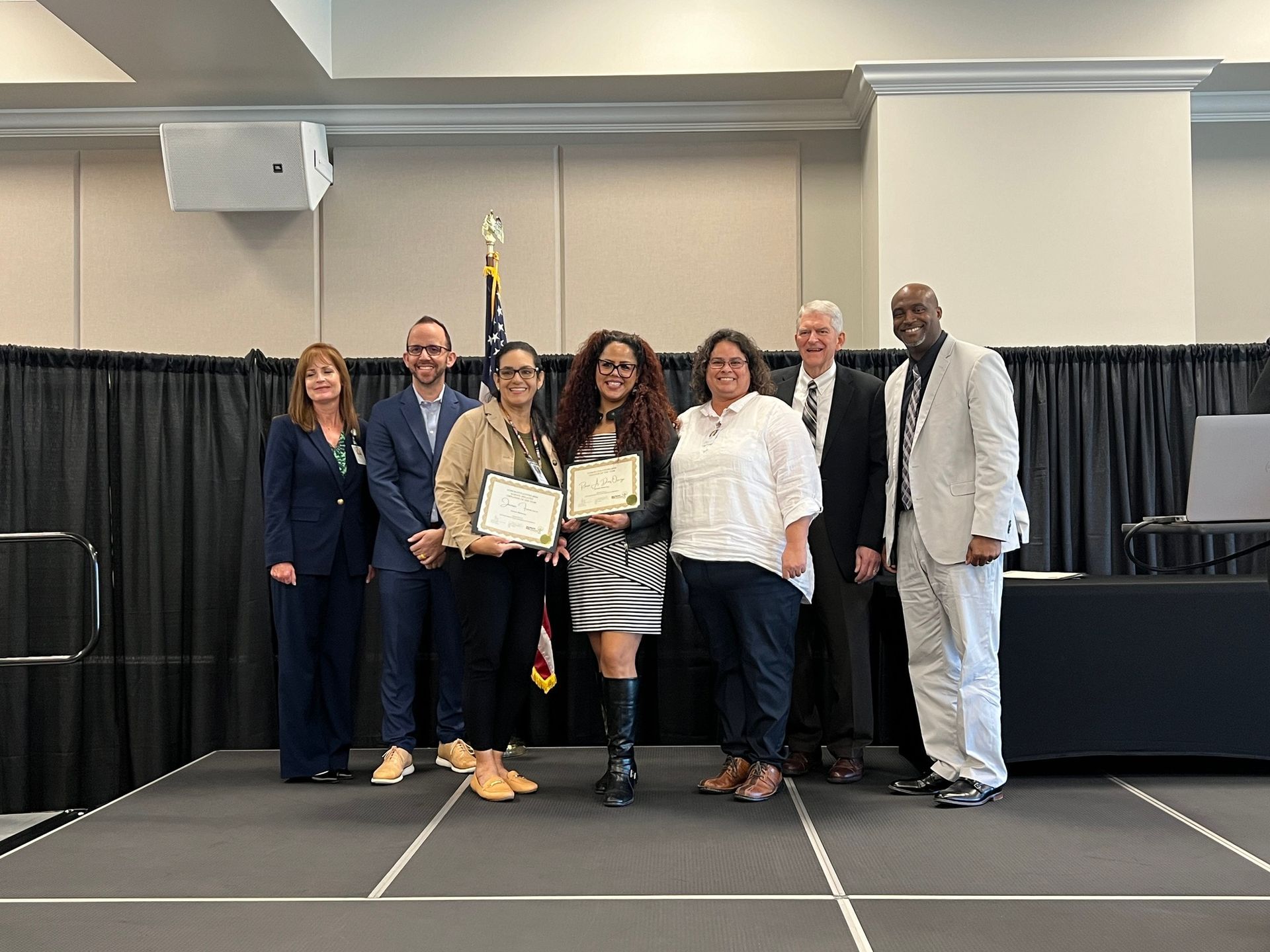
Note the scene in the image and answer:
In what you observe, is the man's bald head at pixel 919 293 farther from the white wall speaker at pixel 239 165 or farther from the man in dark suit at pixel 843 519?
the white wall speaker at pixel 239 165

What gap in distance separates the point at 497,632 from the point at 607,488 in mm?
596

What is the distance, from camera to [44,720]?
15.0 feet

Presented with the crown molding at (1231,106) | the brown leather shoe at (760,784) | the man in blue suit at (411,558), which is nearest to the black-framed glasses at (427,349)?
the man in blue suit at (411,558)

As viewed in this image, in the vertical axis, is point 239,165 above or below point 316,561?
above

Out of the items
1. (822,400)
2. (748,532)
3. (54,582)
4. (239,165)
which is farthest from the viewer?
(239,165)

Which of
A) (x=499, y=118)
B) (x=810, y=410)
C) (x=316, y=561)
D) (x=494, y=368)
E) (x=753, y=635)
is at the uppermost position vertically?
(x=499, y=118)

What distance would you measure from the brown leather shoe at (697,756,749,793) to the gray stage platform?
0.06 meters

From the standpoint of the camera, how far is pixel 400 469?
13.7 ft

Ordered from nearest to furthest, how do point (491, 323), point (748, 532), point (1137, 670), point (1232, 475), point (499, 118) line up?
point (1232, 475) → point (748, 532) → point (1137, 670) → point (491, 323) → point (499, 118)

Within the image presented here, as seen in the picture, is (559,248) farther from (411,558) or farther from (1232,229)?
(1232,229)

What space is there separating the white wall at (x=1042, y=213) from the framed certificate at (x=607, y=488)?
92.7 inches

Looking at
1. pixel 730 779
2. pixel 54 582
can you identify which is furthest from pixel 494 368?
pixel 54 582

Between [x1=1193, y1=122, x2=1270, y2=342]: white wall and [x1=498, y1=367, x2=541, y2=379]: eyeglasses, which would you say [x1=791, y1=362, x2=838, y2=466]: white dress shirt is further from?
[x1=1193, y1=122, x2=1270, y2=342]: white wall

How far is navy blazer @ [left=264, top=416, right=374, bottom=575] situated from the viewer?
4.00 metres
